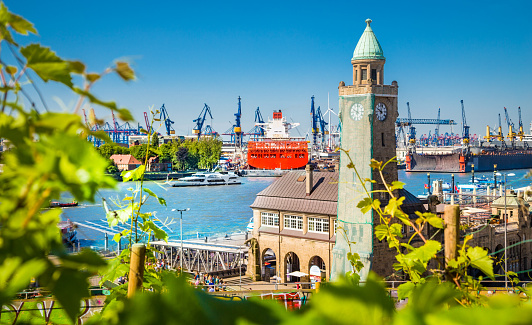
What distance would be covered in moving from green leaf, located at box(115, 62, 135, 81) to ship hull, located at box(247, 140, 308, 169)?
101 m

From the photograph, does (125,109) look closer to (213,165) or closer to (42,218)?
(42,218)

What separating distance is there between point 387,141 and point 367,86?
7.59 ft

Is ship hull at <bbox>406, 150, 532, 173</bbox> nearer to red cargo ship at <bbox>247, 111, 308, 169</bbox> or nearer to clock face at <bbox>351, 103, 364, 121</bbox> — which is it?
red cargo ship at <bbox>247, 111, 308, 169</bbox>

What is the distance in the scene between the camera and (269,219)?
25.6m

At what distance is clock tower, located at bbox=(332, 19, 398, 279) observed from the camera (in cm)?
1922

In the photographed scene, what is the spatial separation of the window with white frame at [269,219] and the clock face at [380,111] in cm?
784

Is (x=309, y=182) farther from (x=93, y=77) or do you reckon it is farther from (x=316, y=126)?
(x=316, y=126)

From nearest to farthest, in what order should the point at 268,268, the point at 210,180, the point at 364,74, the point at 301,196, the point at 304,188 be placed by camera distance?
the point at 364,74 < the point at 301,196 < the point at 304,188 < the point at 268,268 < the point at 210,180

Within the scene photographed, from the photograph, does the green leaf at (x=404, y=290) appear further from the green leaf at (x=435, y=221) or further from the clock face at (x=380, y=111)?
the clock face at (x=380, y=111)

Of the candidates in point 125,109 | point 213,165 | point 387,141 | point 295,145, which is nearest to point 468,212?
point 387,141

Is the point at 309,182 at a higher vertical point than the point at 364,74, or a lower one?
lower

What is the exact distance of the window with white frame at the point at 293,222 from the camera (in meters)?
24.4

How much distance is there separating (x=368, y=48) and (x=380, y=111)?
2.58 meters

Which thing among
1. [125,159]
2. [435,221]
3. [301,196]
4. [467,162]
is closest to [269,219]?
[301,196]
